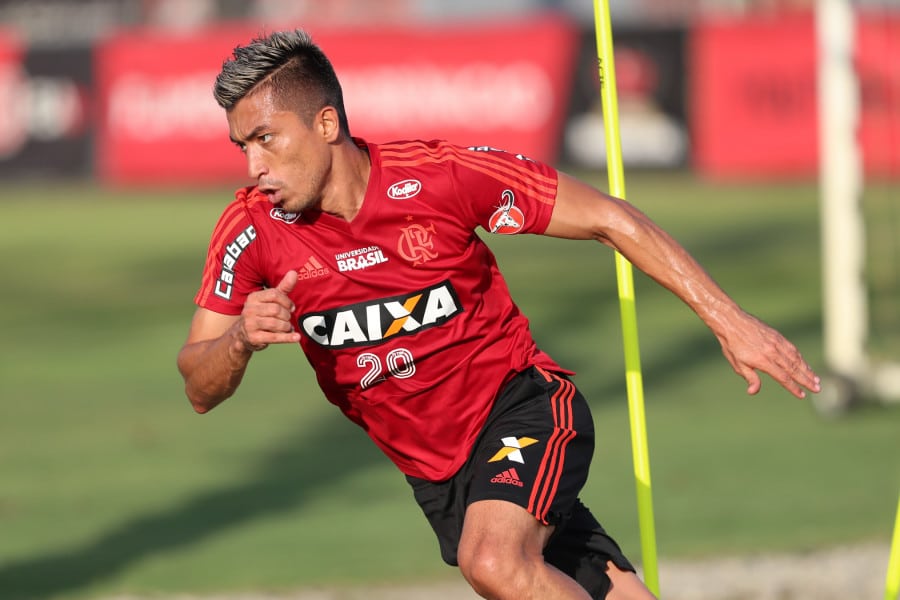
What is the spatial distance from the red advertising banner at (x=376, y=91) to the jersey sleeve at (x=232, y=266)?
64.8 ft

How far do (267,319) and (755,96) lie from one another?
19995 millimetres

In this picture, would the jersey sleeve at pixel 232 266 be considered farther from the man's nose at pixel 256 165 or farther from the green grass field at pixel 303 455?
the green grass field at pixel 303 455

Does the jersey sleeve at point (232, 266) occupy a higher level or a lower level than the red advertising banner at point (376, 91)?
higher

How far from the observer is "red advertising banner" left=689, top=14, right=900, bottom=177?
23.1 metres

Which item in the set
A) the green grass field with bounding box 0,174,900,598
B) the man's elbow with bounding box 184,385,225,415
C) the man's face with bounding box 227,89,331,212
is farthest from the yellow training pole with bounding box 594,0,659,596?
the green grass field with bounding box 0,174,900,598

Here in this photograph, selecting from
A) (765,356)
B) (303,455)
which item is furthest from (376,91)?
(765,356)

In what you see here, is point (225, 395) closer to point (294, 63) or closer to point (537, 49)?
point (294, 63)

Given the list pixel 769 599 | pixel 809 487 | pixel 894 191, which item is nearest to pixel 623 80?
pixel 894 191

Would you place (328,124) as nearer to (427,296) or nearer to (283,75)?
(283,75)

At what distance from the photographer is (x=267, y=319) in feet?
14.0

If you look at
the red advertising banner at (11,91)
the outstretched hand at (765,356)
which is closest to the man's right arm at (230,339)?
the outstretched hand at (765,356)

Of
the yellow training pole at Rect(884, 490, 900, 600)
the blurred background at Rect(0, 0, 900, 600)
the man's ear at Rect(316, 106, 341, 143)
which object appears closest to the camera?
the man's ear at Rect(316, 106, 341, 143)

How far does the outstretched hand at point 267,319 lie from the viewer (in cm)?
427

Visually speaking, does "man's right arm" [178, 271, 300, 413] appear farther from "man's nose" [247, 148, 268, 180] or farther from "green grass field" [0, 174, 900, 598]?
"green grass field" [0, 174, 900, 598]
